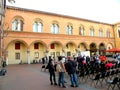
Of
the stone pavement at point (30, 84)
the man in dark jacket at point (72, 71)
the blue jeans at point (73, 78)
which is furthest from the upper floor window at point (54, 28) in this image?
the blue jeans at point (73, 78)

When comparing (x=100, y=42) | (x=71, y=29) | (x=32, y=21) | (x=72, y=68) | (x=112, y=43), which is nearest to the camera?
(x=72, y=68)

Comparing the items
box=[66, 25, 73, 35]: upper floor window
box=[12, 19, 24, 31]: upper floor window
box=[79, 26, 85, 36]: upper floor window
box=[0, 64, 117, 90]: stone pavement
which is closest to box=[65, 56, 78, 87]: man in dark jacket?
box=[0, 64, 117, 90]: stone pavement

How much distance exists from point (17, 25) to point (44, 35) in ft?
19.1

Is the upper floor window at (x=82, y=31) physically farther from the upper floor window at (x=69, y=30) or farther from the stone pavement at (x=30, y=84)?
the stone pavement at (x=30, y=84)

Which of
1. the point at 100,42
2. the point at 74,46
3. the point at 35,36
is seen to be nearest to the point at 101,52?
the point at 100,42

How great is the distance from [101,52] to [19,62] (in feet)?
76.3

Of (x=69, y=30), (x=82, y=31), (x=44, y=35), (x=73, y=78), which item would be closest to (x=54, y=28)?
(x=44, y=35)

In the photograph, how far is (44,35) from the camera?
35.7 m

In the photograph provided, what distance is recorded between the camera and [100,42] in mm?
46656

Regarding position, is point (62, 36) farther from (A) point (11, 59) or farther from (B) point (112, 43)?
(B) point (112, 43)

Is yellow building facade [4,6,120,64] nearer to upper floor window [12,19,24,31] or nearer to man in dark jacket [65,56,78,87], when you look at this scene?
upper floor window [12,19,24,31]

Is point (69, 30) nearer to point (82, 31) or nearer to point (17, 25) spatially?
point (82, 31)

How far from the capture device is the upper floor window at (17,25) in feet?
Answer: 107

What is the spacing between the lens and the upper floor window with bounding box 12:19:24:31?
32594 millimetres
